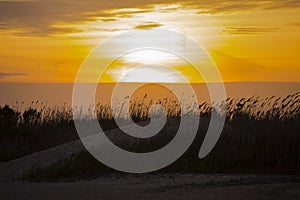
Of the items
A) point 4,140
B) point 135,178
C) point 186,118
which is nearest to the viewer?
point 135,178

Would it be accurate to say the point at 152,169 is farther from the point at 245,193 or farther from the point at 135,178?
the point at 245,193

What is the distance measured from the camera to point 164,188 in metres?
12.6

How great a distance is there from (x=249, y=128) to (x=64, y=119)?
7.28 metres

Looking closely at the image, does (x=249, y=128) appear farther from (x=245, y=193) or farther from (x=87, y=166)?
(x=245, y=193)

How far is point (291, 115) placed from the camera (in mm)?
18000

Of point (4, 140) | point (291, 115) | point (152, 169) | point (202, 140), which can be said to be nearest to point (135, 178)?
point (152, 169)

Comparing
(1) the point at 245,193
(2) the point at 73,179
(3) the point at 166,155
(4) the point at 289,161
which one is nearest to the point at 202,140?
(3) the point at 166,155

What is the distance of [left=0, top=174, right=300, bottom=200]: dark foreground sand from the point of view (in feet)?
37.6

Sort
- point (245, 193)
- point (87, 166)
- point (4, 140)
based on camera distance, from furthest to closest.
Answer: point (4, 140)
point (87, 166)
point (245, 193)

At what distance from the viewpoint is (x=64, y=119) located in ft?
72.4

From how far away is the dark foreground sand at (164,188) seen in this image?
37.6ft

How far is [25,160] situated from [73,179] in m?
2.03

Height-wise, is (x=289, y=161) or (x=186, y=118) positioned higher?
(x=186, y=118)

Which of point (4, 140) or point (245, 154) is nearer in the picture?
A: point (245, 154)
